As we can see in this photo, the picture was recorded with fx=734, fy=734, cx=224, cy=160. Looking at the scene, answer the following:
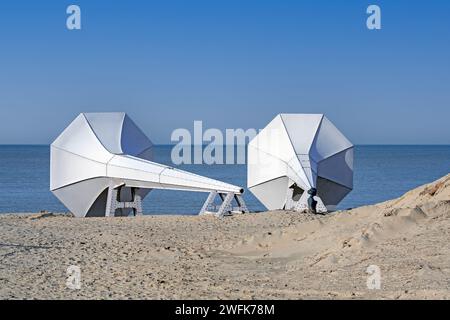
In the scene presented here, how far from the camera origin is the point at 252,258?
1580 cm

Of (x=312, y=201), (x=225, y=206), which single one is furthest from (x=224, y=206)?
(x=312, y=201)

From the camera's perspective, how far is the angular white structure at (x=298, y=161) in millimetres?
27031

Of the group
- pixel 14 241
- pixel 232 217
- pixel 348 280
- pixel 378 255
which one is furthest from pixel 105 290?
pixel 232 217

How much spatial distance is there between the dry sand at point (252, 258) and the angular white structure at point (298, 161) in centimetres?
662

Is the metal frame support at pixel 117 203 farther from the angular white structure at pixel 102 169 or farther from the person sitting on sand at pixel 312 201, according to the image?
the person sitting on sand at pixel 312 201

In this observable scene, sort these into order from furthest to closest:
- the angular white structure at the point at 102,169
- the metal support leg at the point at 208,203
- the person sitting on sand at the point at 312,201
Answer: the angular white structure at the point at 102,169
the metal support leg at the point at 208,203
the person sitting on sand at the point at 312,201

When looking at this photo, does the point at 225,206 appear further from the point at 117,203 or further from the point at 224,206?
the point at 117,203

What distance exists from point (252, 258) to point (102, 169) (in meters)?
12.0

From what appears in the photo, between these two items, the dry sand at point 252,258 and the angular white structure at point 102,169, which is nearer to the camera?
the dry sand at point 252,258

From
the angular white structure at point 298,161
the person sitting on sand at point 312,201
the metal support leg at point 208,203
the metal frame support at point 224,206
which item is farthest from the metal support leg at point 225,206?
the angular white structure at point 298,161

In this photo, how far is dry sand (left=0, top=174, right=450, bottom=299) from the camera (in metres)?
11.6

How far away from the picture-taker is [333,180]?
28.1 meters
